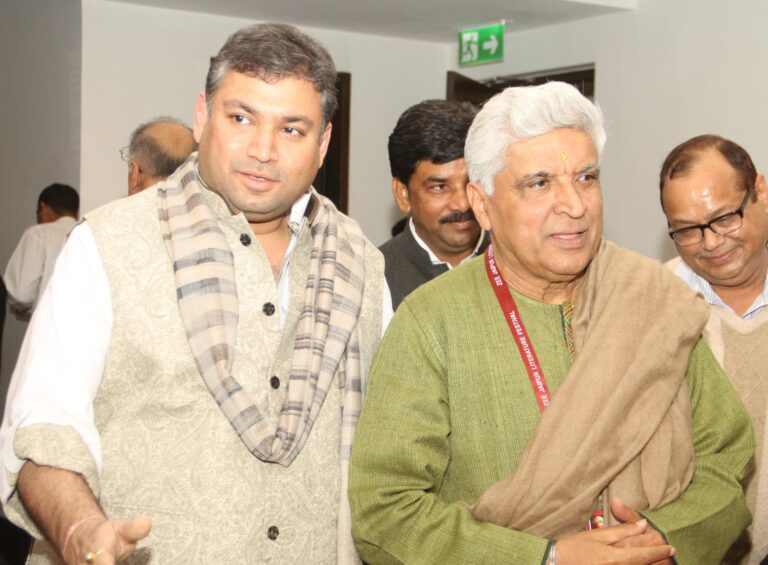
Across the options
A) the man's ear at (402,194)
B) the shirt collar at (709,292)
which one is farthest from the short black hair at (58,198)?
the shirt collar at (709,292)

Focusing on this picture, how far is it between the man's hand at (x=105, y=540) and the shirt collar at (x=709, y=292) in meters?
1.78

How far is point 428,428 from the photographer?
6.69 feet

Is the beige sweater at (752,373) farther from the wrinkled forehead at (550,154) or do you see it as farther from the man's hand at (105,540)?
the man's hand at (105,540)

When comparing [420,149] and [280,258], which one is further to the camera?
[420,149]

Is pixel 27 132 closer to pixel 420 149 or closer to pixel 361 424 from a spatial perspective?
pixel 420 149

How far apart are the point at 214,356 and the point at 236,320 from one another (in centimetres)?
11

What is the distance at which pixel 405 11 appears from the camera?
7.59m

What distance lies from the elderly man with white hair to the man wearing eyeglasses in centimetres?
52

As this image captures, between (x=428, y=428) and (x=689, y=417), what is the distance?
568 mm

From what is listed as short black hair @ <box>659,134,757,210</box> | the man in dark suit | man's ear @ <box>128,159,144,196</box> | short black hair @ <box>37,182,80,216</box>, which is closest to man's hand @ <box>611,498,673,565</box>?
short black hair @ <box>659,134,757,210</box>

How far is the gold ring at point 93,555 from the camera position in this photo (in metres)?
1.50

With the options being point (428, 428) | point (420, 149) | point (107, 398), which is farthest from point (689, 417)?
point (420, 149)

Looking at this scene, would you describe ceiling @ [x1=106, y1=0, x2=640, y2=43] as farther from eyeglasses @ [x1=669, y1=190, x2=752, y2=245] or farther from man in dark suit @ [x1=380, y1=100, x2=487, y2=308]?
eyeglasses @ [x1=669, y1=190, x2=752, y2=245]

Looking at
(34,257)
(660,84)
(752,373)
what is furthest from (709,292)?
(34,257)
